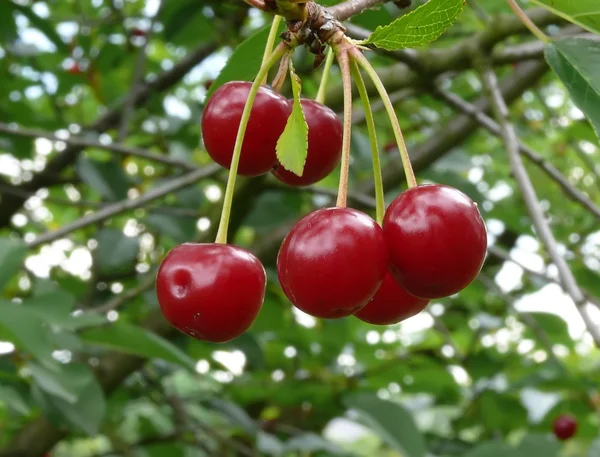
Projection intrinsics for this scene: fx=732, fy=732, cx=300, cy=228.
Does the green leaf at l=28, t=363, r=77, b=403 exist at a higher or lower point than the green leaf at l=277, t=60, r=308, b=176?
lower

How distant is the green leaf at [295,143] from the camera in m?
0.85

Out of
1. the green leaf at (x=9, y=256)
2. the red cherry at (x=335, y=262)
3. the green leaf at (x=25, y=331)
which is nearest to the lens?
the red cherry at (x=335, y=262)

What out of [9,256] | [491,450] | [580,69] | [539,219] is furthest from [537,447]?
[9,256]

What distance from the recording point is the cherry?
976mm

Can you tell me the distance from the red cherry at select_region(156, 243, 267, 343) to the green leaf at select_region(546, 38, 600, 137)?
18.5 inches

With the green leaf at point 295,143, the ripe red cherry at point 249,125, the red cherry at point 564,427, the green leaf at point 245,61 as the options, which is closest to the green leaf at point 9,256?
the green leaf at point 245,61

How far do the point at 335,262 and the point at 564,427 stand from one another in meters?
2.23

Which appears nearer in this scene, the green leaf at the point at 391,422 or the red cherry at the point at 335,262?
the red cherry at the point at 335,262

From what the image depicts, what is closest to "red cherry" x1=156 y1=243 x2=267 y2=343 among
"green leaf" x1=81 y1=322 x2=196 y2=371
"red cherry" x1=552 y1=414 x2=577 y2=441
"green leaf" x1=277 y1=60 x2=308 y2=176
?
"green leaf" x1=277 y1=60 x2=308 y2=176

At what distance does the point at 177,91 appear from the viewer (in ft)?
13.3

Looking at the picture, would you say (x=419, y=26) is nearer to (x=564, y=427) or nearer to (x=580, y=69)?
(x=580, y=69)

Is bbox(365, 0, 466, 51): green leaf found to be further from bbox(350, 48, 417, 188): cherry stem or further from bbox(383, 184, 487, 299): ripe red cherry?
bbox(383, 184, 487, 299): ripe red cherry

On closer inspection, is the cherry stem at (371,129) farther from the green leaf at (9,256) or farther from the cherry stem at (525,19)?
the green leaf at (9,256)

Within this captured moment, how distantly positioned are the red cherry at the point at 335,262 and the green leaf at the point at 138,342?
784mm
